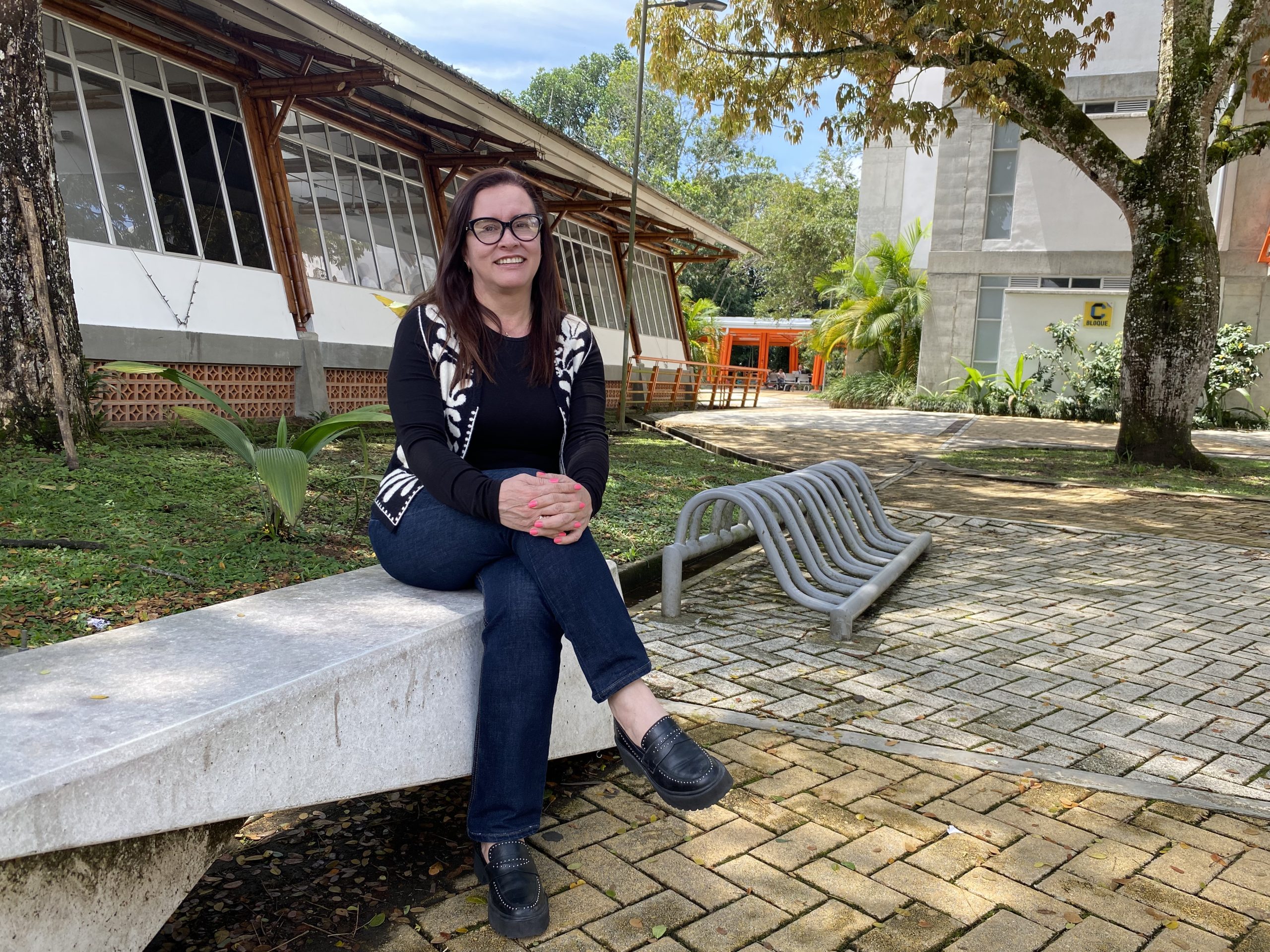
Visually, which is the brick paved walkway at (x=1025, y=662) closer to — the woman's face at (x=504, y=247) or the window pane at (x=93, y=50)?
the woman's face at (x=504, y=247)

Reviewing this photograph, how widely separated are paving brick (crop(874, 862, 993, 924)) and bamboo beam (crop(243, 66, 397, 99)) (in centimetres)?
949

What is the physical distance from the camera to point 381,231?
13508 mm

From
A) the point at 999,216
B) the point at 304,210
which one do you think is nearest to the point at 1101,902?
the point at 304,210

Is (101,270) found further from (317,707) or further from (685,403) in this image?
(685,403)

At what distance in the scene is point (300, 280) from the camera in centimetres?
1120

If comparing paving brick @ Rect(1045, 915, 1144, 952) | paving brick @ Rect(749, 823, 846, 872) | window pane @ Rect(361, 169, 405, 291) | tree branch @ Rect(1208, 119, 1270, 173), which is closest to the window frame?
window pane @ Rect(361, 169, 405, 291)

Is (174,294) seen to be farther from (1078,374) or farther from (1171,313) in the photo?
(1078,374)

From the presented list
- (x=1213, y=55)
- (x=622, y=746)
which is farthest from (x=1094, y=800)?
(x=1213, y=55)

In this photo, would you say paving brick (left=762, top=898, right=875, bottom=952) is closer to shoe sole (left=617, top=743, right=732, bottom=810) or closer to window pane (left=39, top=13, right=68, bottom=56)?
shoe sole (left=617, top=743, right=732, bottom=810)

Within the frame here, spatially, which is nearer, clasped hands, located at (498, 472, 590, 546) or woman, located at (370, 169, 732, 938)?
woman, located at (370, 169, 732, 938)

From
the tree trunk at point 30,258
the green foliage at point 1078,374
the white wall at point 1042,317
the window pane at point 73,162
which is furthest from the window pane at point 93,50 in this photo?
the white wall at point 1042,317

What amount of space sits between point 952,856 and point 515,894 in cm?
118

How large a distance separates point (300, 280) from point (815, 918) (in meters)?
10.4

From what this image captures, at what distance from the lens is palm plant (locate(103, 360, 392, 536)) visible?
4363 millimetres
